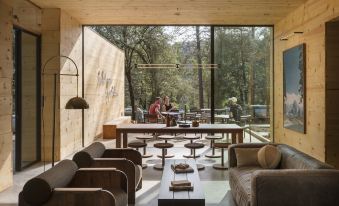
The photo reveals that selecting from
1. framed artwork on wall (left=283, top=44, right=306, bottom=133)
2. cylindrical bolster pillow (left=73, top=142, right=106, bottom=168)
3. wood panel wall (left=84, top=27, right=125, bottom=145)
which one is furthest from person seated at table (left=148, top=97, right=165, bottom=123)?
cylindrical bolster pillow (left=73, top=142, right=106, bottom=168)

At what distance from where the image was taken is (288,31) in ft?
24.5

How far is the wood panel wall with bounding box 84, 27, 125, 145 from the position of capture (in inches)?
359

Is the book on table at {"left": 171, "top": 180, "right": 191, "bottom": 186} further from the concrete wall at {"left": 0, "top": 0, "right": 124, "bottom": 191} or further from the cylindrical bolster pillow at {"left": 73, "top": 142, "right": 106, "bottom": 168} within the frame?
the concrete wall at {"left": 0, "top": 0, "right": 124, "bottom": 191}

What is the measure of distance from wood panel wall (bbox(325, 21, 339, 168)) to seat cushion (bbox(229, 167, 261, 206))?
5.83 ft

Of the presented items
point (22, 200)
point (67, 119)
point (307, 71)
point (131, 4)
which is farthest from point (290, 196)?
point (67, 119)

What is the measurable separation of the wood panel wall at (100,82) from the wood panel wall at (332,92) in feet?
18.2

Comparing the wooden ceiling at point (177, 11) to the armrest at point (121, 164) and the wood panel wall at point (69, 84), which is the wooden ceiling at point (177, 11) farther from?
the armrest at point (121, 164)

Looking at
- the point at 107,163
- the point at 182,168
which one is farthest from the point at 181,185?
the point at 107,163

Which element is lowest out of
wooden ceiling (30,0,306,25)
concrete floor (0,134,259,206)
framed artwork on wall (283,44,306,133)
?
concrete floor (0,134,259,206)

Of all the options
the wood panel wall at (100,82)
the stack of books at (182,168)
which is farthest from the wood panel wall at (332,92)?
the wood panel wall at (100,82)

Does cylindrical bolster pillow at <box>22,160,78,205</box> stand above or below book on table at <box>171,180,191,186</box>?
above

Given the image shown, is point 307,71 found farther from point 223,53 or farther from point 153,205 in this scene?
point 153,205

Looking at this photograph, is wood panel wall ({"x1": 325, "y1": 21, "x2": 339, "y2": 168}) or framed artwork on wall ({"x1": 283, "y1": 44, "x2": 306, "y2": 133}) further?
framed artwork on wall ({"x1": 283, "y1": 44, "x2": 306, "y2": 133})

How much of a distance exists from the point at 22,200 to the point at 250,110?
22.1 ft
